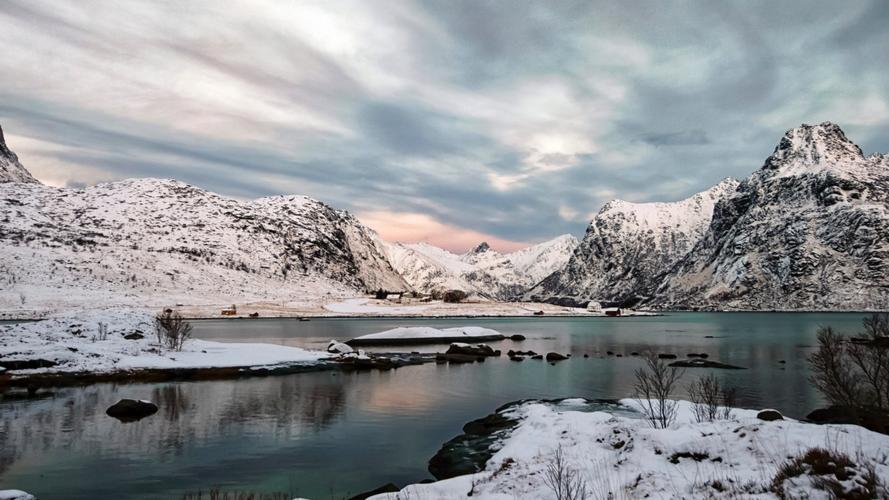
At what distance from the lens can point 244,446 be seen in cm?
2302

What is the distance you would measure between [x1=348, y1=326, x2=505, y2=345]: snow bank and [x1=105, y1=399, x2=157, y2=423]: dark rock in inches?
2142

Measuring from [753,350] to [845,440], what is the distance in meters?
66.4

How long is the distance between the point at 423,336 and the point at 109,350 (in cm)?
5031

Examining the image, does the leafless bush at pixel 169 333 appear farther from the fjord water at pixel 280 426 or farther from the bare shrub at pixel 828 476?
the bare shrub at pixel 828 476

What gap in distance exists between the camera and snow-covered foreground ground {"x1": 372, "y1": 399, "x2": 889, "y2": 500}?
1032cm

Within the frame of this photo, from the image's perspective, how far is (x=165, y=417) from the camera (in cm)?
2872

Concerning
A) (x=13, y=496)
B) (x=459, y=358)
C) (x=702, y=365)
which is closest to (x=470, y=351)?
(x=459, y=358)

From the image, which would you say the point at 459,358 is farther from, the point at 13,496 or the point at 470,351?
the point at 13,496

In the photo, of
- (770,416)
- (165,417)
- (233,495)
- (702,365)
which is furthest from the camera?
(702,365)

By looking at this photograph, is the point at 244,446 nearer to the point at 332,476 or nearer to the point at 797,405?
the point at 332,476

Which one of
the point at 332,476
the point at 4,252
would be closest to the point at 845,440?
the point at 332,476

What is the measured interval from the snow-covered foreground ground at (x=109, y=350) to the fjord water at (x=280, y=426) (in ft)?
19.6

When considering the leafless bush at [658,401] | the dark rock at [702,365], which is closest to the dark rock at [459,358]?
the leafless bush at [658,401]

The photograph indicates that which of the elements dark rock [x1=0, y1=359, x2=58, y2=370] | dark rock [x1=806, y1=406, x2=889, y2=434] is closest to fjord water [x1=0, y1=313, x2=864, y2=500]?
dark rock [x1=806, y1=406, x2=889, y2=434]
